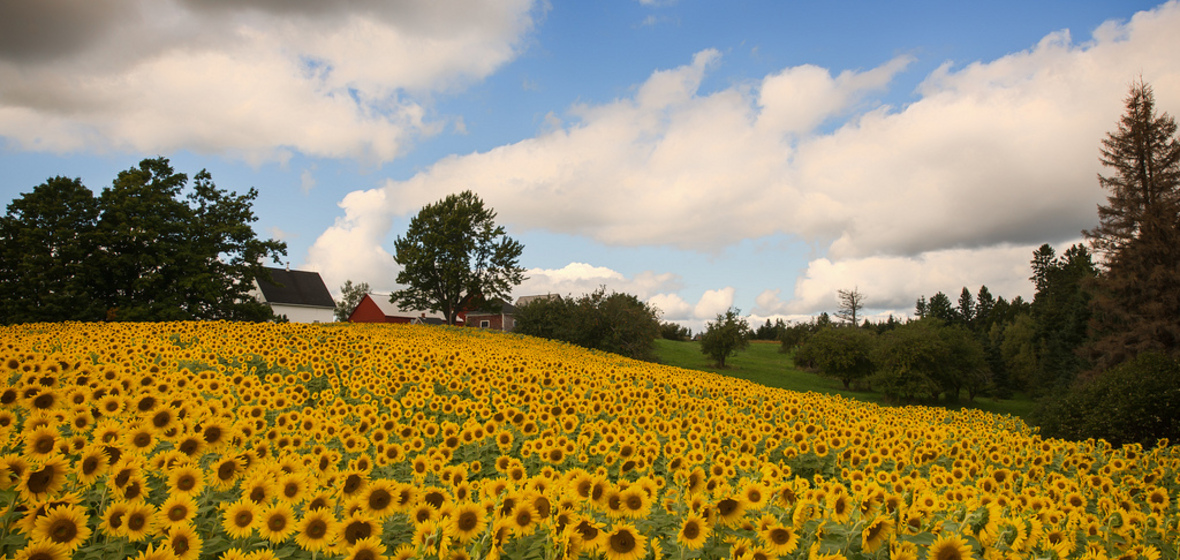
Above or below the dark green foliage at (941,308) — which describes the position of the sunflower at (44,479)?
below

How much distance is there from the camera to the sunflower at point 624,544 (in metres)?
2.75

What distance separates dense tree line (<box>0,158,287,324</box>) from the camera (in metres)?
26.1

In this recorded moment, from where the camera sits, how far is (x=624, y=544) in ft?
9.16

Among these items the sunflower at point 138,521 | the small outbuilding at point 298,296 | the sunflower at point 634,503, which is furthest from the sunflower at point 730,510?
the small outbuilding at point 298,296

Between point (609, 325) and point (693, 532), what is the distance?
1195 inches

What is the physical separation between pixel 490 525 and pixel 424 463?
62.9 inches

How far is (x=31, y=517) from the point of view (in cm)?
269

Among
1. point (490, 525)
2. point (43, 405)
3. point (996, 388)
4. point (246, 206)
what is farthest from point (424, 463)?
point (996, 388)

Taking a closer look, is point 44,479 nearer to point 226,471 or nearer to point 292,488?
point 226,471

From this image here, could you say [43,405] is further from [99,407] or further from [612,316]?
[612,316]

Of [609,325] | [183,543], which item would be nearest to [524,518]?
[183,543]

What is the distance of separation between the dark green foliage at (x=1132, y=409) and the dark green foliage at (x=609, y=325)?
2141 centimetres

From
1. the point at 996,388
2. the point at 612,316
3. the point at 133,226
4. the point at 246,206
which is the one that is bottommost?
the point at 996,388

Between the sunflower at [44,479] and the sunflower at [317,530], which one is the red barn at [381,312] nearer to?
the sunflower at [44,479]
